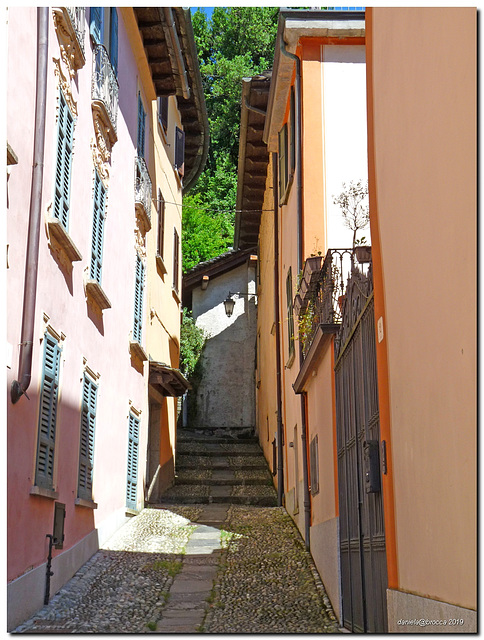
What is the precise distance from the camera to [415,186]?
529cm

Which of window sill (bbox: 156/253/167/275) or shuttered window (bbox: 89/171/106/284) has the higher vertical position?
window sill (bbox: 156/253/167/275)

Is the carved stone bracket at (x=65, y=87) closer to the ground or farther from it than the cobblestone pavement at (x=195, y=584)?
farther from it

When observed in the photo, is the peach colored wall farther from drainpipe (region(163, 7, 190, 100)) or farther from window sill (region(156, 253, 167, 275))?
window sill (region(156, 253, 167, 275))

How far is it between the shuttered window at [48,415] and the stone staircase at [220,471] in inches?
321

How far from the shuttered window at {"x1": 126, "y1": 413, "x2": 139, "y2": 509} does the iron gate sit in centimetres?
589

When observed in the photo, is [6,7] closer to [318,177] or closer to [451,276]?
[451,276]

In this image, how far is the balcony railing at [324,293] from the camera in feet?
31.5

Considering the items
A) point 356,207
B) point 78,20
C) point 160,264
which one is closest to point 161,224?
point 160,264

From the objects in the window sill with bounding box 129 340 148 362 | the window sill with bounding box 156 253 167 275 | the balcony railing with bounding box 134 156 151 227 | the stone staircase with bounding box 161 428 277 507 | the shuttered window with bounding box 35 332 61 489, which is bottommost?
the stone staircase with bounding box 161 428 277 507

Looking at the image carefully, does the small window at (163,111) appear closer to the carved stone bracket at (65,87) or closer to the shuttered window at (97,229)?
the shuttered window at (97,229)

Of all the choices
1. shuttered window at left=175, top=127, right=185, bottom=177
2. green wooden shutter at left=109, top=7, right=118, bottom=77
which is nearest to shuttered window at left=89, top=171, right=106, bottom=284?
green wooden shutter at left=109, top=7, right=118, bottom=77

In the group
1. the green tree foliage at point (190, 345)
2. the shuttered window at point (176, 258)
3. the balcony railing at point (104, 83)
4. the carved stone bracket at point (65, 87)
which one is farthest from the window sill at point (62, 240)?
the green tree foliage at point (190, 345)

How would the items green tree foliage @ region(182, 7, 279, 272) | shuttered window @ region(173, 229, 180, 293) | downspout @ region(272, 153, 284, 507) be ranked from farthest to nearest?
green tree foliage @ region(182, 7, 279, 272) → shuttered window @ region(173, 229, 180, 293) → downspout @ region(272, 153, 284, 507)

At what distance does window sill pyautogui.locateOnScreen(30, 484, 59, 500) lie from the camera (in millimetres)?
7996
